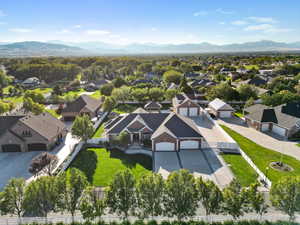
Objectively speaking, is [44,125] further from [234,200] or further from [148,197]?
[234,200]

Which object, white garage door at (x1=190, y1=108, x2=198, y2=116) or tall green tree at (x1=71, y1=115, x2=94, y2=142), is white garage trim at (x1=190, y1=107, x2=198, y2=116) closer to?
white garage door at (x1=190, y1=108, x2=198, y2=116)

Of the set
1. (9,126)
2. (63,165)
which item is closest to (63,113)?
(9,126)

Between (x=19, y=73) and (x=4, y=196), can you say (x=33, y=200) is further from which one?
(x=19, y=73)

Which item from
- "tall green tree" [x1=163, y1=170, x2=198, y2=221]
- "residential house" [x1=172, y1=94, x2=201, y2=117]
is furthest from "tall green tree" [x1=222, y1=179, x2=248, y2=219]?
"residential house" [x1=172, y1=94, x2=201, y2=117]

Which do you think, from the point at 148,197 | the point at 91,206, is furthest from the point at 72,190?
the point at 148,197

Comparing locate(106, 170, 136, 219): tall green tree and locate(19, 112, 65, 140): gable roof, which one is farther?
locate(19, 112, 65, 140): gable roof

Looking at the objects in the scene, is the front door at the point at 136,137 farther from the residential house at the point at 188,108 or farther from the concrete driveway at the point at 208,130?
the residential house at the point at 188,108
